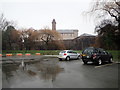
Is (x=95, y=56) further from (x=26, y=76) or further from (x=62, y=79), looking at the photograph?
(x=26, y=76)

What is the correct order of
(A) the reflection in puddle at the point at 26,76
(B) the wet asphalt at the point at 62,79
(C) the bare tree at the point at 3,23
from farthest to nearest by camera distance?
(C) the bare tree at the point at 3,23, (A) the reflection in puddle at the point at 26,76, (B) the wet asphalt at the point at 62,79

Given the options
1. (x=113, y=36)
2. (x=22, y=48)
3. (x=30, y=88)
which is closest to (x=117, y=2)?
(x=113, y=36)

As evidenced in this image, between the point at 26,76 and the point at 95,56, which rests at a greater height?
the point at 95,56

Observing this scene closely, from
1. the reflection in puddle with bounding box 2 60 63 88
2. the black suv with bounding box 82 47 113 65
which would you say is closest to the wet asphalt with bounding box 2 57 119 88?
the reflection in puddle with bounding box 2 60 63 88

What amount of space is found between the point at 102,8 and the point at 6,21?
35.7 m

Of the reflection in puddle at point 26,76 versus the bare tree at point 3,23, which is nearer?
the reflection in puddle at point 26,76

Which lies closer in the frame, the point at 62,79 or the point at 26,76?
the point at 62,79

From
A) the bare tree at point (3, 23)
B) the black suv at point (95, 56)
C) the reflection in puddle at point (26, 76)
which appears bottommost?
the reflection in puddle at point (26, 76)

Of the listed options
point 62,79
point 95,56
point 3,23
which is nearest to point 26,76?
point 62,79

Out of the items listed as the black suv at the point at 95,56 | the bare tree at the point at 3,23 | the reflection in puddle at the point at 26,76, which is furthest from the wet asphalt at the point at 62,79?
the bare tree at the point at 3,23

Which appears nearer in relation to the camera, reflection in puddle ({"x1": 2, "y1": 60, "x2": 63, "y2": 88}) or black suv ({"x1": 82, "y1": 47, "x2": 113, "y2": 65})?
reflection in puddle ({"x1": 2, "y1": 60, "x2": 63, "y2": 88})

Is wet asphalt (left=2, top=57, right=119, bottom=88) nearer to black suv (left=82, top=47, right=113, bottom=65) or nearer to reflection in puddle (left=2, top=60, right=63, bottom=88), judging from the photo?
reflection in puddle (left=2, top=60, right=63, bottom=88)

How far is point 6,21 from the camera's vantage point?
4225cm

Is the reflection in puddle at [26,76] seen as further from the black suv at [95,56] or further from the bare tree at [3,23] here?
the bare tree at [3,23]
